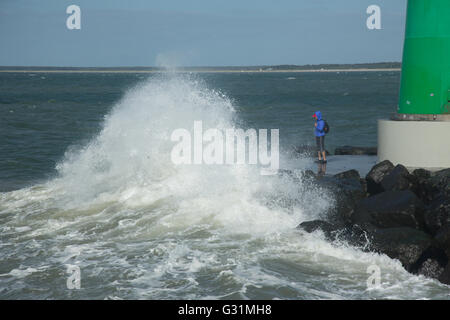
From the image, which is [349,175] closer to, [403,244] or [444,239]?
[403,244]

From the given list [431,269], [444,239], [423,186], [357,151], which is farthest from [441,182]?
[357,151]

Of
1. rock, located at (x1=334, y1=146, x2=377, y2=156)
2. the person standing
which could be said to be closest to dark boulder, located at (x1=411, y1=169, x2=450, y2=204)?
the person standing

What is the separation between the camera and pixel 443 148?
1130cm

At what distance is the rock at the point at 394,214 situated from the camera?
9.50 meters

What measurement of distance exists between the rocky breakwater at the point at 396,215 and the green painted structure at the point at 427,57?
1.44 meters

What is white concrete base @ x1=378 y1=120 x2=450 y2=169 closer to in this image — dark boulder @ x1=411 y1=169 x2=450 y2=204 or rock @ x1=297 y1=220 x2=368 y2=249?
dark boulder @ x1=411 y1=169 x2=450 y2=204

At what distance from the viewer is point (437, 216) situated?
29.9 ft

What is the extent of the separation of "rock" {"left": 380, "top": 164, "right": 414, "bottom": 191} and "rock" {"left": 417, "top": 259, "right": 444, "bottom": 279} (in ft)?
8.92

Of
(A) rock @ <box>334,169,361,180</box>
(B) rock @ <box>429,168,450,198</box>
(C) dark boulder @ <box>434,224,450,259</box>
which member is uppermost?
(B) rock @ <box>429,168,450,198</box>

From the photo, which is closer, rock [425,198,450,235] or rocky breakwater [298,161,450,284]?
rocky breakwater [298,161,450,284]

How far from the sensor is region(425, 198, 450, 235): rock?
9.01 meters

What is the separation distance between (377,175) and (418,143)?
1.01 metres

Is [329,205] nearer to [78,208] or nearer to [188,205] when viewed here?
[188,205]
